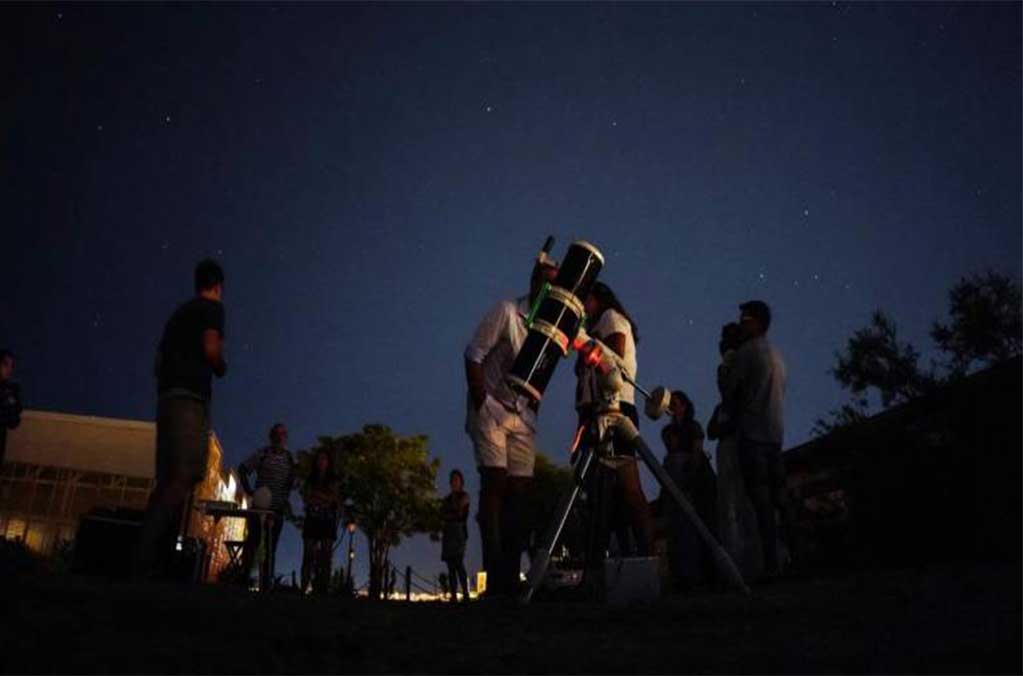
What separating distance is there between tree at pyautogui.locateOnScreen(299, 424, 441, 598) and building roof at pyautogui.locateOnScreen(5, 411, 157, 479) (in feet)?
20.0

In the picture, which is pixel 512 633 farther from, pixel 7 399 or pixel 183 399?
pixel 7 399

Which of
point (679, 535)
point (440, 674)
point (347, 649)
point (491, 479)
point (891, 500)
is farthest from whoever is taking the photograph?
point (679, 535)

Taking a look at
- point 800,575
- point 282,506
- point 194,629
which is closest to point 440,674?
point 194,629

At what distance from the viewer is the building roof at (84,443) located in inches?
1036

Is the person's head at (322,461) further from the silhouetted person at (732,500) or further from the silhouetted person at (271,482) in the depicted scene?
the silhouetted person at (732,500)

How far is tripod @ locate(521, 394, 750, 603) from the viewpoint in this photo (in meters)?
3.46

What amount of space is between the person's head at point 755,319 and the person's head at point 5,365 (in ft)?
24.2

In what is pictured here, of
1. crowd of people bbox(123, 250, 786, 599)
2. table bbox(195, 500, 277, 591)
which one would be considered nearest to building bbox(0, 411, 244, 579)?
table bbox(195, 500, 277, 591)

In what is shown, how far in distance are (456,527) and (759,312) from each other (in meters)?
7.03

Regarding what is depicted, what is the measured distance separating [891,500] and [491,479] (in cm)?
347

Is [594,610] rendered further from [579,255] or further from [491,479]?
[579,255]

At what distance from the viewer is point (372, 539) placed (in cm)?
2981

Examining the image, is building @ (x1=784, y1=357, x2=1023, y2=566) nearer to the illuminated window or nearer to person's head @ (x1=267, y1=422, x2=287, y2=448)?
person's head @ (x1=267, y1=422, x2=287, y2=448)

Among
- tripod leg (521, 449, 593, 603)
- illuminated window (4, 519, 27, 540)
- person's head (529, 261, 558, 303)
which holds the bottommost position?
tripod leg (521, 449, 593, 603)
